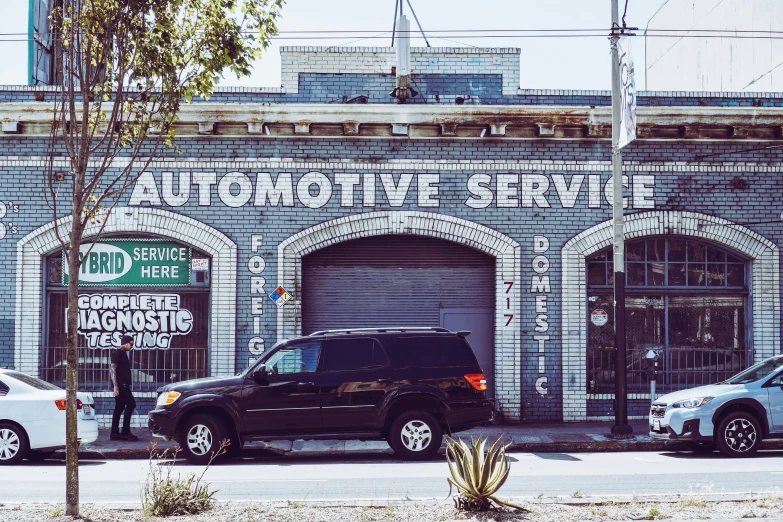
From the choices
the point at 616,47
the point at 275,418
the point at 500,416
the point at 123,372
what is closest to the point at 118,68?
the point at 275,418

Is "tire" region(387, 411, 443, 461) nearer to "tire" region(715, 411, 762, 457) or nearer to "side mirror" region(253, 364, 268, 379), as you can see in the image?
"side mirror" region(253, 364, 268, 379)

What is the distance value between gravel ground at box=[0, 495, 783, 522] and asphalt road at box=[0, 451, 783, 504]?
2.57ft

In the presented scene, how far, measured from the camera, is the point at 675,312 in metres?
18.2

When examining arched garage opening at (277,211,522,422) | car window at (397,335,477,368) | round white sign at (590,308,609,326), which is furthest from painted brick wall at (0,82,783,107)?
car window at (397,335,477,368)

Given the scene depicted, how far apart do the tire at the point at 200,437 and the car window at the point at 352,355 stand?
175 centimetres

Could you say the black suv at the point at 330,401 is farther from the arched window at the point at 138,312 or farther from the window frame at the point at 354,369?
the arched window at the point at 138,312

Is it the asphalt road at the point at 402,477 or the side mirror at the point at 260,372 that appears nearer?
the asphalt road at the point at 402,477

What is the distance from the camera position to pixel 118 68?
28.2 feet

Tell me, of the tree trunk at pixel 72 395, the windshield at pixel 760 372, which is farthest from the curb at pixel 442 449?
the tree trunk at pixel 72 395

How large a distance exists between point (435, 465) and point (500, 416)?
5.18 meters

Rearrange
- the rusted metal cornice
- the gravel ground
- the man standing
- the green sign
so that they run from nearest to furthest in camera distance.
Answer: the gravel ground < the man standing < the rusted metal cornice < the green sign

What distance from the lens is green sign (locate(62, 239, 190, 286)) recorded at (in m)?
17.8

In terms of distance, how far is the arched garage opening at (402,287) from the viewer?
1819 cm

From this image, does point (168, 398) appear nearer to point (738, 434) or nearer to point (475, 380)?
point (475, 380)
